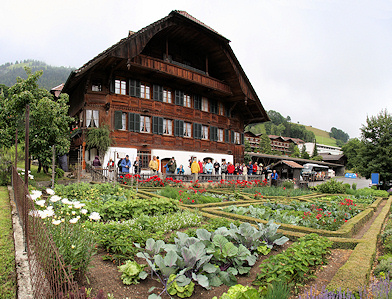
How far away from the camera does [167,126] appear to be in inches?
904


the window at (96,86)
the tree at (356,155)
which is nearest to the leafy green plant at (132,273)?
the window at (96,86)

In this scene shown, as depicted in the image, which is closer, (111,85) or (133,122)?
(111,85)

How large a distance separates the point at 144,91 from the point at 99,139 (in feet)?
17.6

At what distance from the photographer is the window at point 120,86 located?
801 inches

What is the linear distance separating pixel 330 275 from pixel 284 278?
3.17 ft

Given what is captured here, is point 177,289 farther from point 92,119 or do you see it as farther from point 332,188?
point 92,119

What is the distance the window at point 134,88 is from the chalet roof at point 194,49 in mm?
979

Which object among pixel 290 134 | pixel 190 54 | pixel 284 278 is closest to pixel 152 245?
pixel 284 278

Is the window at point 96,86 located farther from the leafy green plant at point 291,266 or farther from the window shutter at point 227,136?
the leafy green plant at point 291,266

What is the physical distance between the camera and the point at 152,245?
3936mm

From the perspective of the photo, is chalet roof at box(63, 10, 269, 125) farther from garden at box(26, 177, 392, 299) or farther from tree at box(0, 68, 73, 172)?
garden at box(26, 177, 392, 299)

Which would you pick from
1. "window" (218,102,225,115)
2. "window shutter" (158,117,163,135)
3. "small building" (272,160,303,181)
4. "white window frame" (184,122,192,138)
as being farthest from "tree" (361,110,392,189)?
"window shutter" (158,117,163,135)

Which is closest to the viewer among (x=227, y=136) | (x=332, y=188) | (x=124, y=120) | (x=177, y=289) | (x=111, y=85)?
(x=177, y=289)

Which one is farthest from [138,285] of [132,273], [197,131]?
[197,131]
